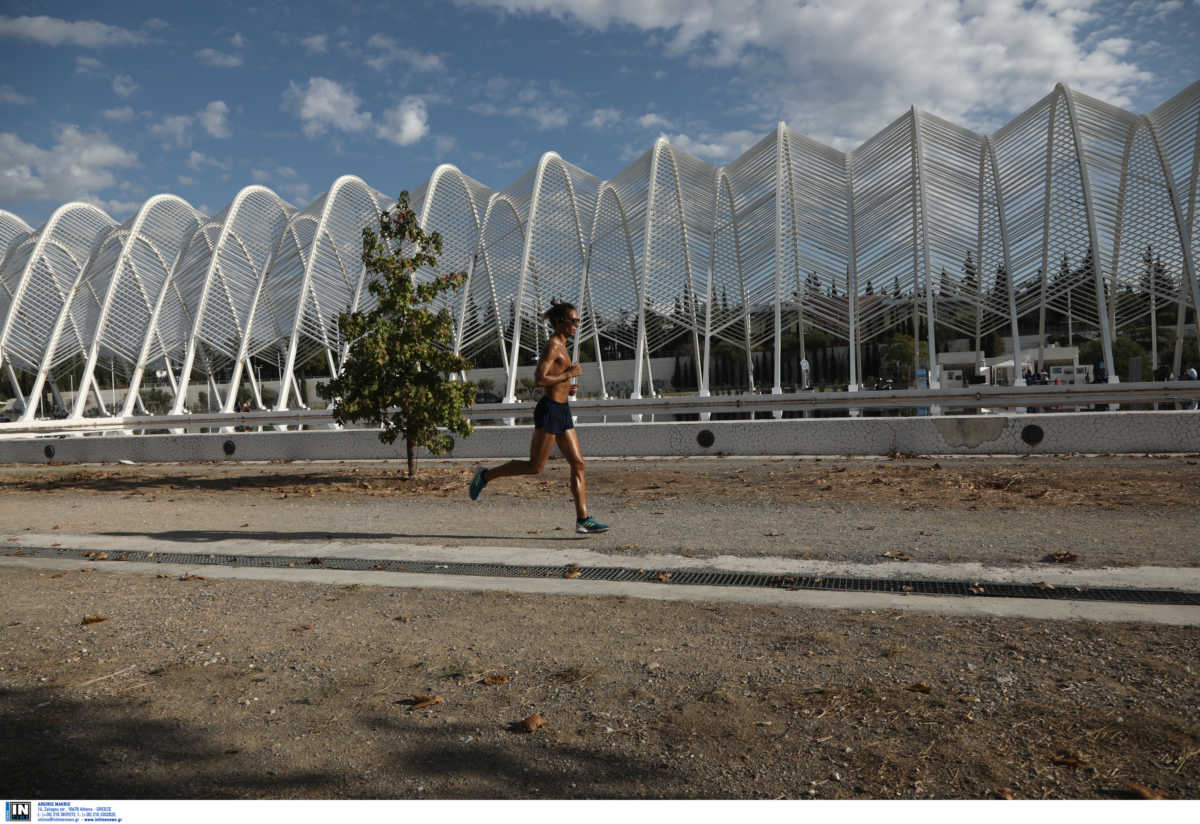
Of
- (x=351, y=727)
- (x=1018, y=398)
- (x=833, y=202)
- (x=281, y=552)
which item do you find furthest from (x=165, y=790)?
(x=833, y=202)

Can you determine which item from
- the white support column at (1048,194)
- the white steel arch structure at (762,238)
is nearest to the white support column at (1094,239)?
the white steel arch structure at (762,238)

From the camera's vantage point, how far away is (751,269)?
35.4 metres

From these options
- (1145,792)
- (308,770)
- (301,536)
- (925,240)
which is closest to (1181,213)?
(925,240)

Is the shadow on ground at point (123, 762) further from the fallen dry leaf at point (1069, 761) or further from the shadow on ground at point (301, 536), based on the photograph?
the shadow on ground at point (301, 536)

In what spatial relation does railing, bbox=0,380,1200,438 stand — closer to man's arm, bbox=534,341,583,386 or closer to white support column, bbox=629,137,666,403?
white support column, bbox=629,137,666,403

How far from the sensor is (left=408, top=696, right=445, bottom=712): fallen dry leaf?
3553 millimetres

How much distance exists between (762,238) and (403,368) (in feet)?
77.9

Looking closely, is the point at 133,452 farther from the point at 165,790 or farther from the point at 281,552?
the point at 165,790

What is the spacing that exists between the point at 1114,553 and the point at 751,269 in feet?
99.1

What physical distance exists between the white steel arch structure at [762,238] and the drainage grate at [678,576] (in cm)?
1973

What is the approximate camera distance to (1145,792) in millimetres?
2568

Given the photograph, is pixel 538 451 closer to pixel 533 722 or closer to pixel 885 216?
pixel 533 722

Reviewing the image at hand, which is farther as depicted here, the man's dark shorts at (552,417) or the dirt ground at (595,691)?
the man's dark shorts at (552,417)

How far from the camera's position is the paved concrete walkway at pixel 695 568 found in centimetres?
478
